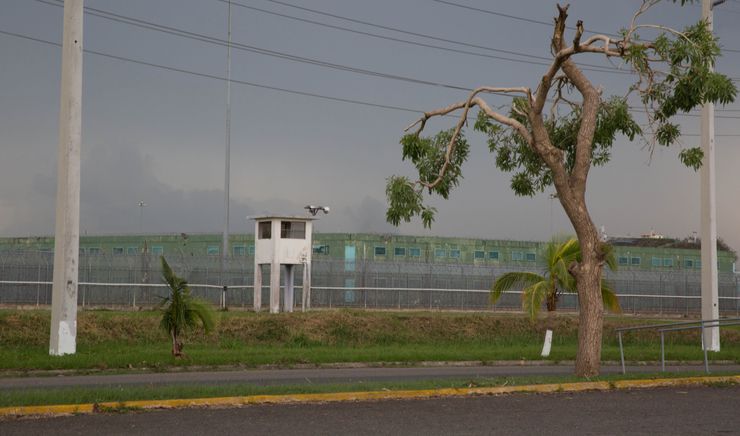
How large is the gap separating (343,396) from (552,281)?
44.8ft

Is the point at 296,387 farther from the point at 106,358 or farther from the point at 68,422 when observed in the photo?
the point at 106,358

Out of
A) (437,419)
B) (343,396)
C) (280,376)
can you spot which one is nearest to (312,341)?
(280,376)

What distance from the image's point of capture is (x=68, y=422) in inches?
424

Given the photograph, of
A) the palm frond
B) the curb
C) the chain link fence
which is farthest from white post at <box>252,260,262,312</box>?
the curb

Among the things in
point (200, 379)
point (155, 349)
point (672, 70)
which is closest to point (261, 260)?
point (155, 349)

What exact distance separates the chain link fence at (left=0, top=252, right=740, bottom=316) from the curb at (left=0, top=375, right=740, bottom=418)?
22813 millimetres

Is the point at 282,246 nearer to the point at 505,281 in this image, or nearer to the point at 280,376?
the point at 505,281

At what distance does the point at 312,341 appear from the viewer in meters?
28.3

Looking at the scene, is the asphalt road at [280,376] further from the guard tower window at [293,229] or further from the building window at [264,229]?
the building window at [264,229]

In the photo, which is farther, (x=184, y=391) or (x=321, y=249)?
(x=321, y=249)

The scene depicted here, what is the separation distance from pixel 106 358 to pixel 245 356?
3270 mm

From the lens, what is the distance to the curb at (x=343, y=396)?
11.5 meters

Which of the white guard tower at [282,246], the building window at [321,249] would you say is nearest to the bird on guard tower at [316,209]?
the white guard tower at [282,246]

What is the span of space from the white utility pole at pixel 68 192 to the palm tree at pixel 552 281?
33.2 feet
